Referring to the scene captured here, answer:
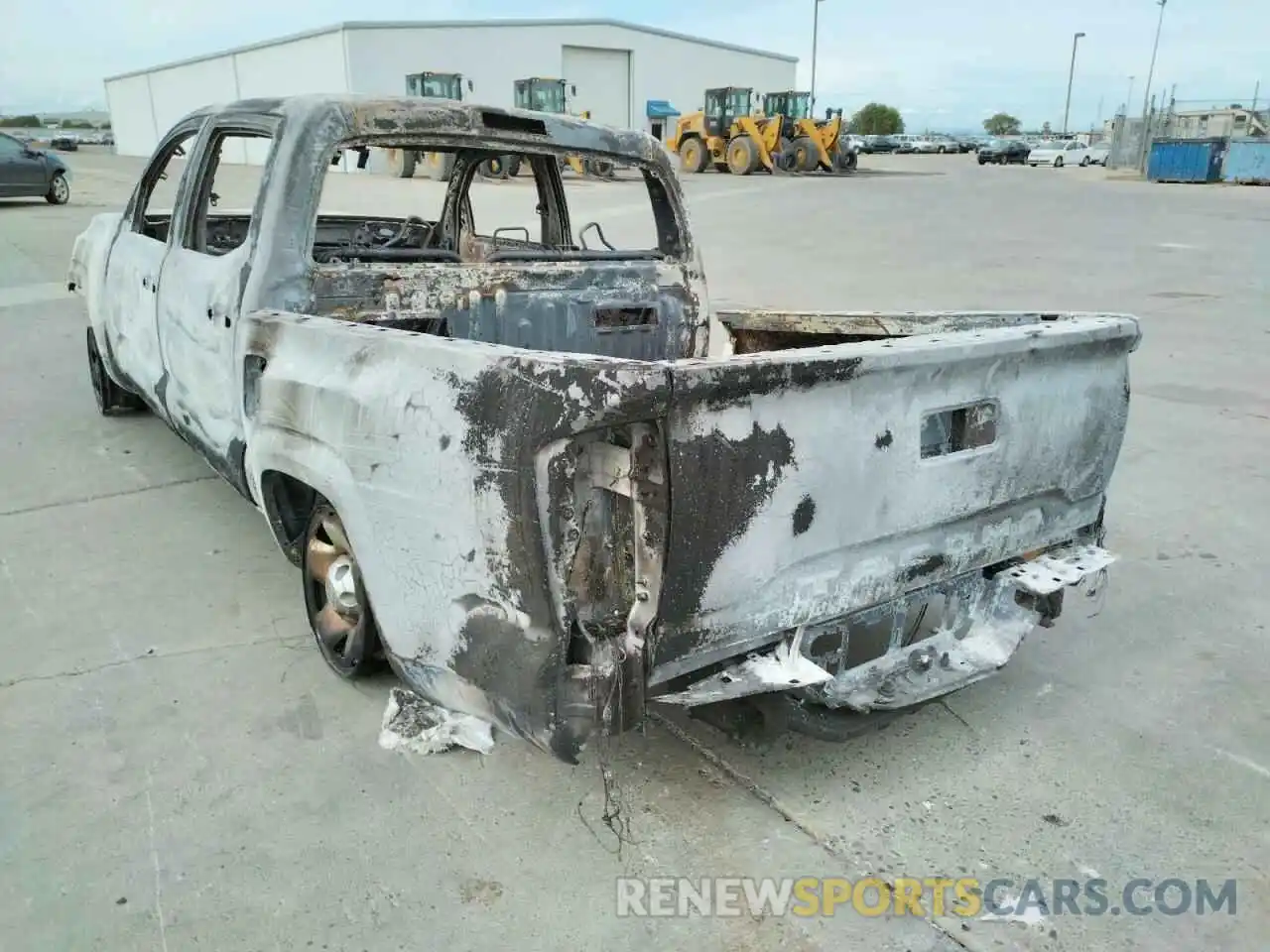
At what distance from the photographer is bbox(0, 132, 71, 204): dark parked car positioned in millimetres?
19156

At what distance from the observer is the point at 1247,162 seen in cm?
2931

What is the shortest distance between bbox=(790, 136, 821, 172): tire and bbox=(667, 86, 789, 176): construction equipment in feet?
1.83

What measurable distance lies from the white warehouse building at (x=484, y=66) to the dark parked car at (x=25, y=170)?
19.0m

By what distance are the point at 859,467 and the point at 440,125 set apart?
2.11 metres

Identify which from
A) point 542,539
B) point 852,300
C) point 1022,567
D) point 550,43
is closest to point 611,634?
point 542,539


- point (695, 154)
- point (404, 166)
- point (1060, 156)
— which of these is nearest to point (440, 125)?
point (404, 166)

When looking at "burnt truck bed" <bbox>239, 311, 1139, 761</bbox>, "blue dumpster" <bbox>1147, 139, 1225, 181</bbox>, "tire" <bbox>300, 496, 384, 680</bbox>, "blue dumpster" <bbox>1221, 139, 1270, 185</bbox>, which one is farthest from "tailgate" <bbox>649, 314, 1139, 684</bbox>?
"blue dumpster" <bbox>1147, 139, 1225, 181</bbox>

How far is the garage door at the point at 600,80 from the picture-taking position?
46125 millimetres

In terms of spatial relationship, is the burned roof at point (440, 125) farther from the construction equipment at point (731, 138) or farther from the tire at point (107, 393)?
the construction equipment at point (731, 138)

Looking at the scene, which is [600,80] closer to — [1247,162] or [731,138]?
[731,138]

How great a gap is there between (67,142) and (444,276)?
6424 cm

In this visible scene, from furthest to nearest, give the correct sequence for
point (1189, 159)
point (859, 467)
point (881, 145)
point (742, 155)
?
point (881, 145), point (742, 155), point (1189, 159), point (859, 467)

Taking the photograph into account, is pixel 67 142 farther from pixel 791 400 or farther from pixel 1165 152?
pixel 791 400

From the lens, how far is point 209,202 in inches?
164
